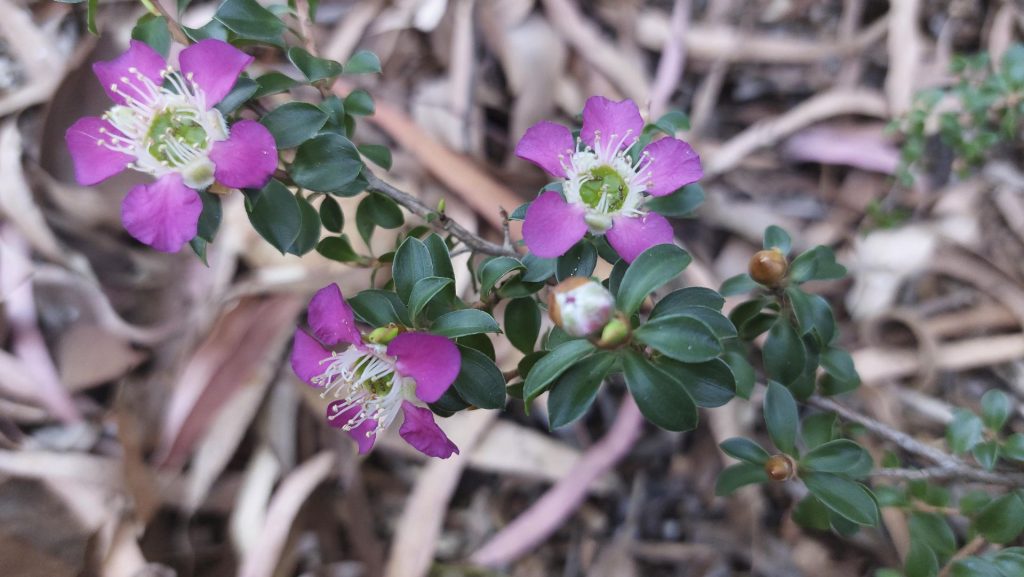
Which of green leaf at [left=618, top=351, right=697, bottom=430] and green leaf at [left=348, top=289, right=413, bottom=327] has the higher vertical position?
green leaf at [left=618, top=351, right=697, bottom=430]

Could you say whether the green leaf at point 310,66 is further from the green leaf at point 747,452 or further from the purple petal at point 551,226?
A: the green leaf at point 747,452

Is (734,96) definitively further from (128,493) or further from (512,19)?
(128,493)

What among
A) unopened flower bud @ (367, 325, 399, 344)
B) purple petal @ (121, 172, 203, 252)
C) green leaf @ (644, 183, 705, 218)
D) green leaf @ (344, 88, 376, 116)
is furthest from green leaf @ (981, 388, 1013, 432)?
purple petal @ (121, 172, 203, 252)

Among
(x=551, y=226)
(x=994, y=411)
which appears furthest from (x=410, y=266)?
(x=994, y=411)

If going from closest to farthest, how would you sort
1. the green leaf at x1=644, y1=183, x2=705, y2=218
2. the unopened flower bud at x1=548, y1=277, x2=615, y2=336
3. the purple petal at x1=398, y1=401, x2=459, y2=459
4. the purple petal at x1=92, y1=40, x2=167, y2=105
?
the unopened flower bud at x1=548, y1=277, x2=615, y2=336, the purple petal at x1=398, y1=401, x2=459, y2=459, the purple petal at x1=92, y1=40, x2=167, y2=105, the green leaf at x1=644, y1=183, x2=705, y2=218

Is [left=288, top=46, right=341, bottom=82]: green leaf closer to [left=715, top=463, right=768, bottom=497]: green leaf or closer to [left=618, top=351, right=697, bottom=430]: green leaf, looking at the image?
[left=618, top=351, right=697, bottom=430]: green leaf

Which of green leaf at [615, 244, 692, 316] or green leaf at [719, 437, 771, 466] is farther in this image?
green leaf at [719, 437, 771, 466]

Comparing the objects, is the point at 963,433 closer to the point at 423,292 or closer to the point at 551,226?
the point at 551,226
